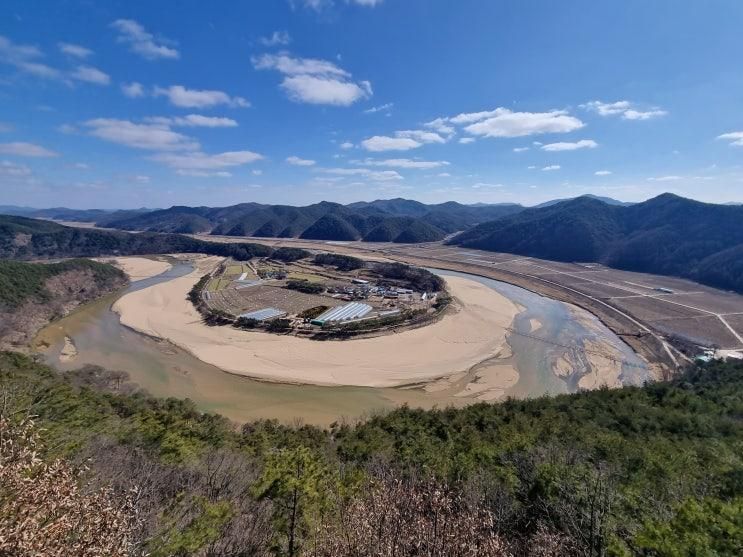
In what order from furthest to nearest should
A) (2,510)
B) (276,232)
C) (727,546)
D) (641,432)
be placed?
(276,232)
(641,432)
(727,546)
(2,510)

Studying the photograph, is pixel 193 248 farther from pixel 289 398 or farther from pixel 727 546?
pixel 727 546

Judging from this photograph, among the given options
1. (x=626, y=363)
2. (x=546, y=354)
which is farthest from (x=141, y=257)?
(x=626, y=363)

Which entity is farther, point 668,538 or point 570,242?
point 570,242

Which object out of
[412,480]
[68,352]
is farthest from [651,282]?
[68,352]

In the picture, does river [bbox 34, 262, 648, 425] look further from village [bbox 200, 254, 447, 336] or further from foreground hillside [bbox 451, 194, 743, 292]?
foreground hillside [bbox 451, 194, 743, 292]

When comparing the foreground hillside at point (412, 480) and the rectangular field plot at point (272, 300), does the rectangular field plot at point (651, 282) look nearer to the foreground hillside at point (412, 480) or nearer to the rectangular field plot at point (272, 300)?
the foreground hillside at point (412, 480)

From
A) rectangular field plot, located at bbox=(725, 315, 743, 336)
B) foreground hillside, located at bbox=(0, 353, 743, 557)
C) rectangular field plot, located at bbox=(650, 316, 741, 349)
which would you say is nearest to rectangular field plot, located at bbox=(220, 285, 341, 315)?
foreground hillside, located at bbox=(0, 353, 743, 557)

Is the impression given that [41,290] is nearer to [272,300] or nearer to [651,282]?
[272,300]
